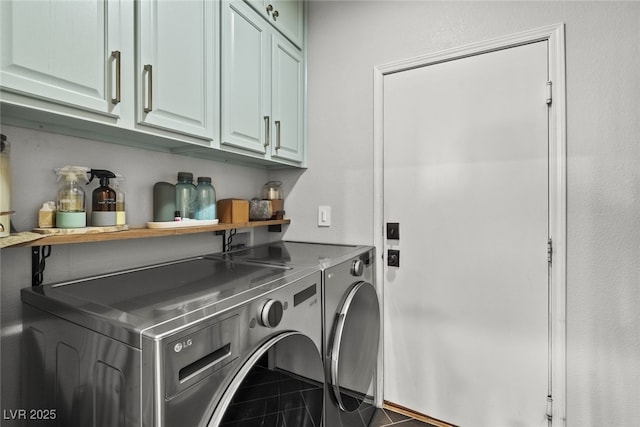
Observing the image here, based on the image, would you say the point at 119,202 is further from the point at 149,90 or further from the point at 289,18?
the point at 289,18

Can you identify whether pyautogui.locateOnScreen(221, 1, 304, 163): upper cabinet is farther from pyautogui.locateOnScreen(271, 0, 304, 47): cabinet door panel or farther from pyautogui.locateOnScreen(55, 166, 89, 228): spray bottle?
pyautogui.locateOnScreen(55, 166, 89, 228): spray bottle

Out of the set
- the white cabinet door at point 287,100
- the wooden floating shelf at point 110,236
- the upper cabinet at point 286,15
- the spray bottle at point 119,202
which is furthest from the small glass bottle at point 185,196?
the upper cabinet at point 286,15

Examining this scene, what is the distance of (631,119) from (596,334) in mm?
945

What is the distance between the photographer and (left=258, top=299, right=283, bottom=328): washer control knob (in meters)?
0.85

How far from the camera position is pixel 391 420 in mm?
1737

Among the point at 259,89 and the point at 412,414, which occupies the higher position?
the point at 259,89

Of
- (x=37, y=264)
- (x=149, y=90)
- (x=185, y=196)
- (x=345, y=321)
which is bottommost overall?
(x=345, y=321)

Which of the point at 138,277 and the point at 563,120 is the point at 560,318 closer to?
the point at 563,120

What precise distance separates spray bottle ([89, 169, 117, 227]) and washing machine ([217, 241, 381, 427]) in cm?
60

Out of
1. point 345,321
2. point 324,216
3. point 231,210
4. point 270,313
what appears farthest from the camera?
point 324,216

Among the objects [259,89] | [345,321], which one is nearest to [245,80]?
[259,89]

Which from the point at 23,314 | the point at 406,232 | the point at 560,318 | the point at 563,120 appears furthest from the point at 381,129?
the point at 23,314

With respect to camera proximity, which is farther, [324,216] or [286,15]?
[324,216]

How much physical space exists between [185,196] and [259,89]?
660 mm
